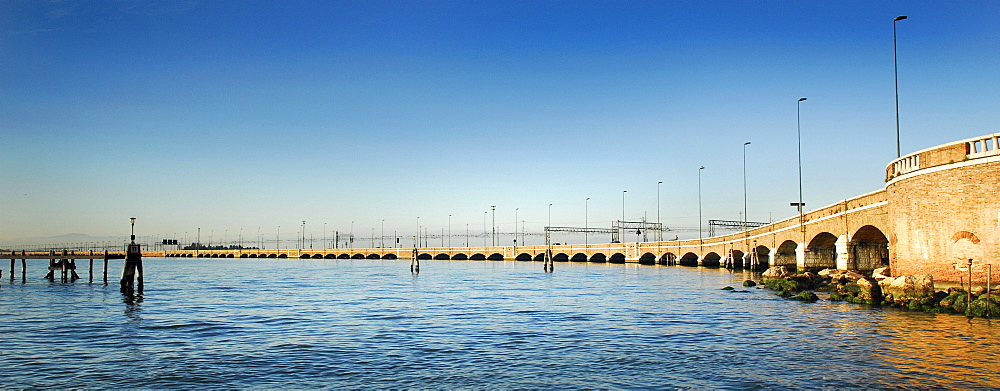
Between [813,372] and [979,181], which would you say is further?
[979,181]

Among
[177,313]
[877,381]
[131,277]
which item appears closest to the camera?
[877,381]

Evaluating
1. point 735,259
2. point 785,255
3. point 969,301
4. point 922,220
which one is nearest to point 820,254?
point 785,255

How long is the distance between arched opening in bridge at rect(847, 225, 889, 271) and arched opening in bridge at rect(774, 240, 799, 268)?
1755 centimetres

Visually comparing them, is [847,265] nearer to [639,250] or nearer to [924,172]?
[924,172]

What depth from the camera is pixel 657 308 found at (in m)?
43.1

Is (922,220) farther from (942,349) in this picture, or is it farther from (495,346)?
(495,346)

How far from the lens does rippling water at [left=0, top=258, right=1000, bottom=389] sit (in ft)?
70.3

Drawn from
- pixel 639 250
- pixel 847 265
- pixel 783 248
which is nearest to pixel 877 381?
pixel 847 265

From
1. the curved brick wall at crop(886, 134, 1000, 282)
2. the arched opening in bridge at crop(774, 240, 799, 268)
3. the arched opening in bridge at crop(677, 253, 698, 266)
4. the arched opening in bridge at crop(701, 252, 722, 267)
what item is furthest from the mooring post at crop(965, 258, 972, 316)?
the arched opening in bridge at crop(677, 253, 698, 266)

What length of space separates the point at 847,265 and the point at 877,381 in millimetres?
43588

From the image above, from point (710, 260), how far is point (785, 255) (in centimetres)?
3397

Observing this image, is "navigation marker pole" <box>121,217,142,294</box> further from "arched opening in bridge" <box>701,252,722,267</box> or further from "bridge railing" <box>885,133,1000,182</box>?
"arched opening in bridge" <box>701,252,722,267</box>

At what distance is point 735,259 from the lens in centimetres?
10519

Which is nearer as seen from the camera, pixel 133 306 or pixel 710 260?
pixel 133 306
